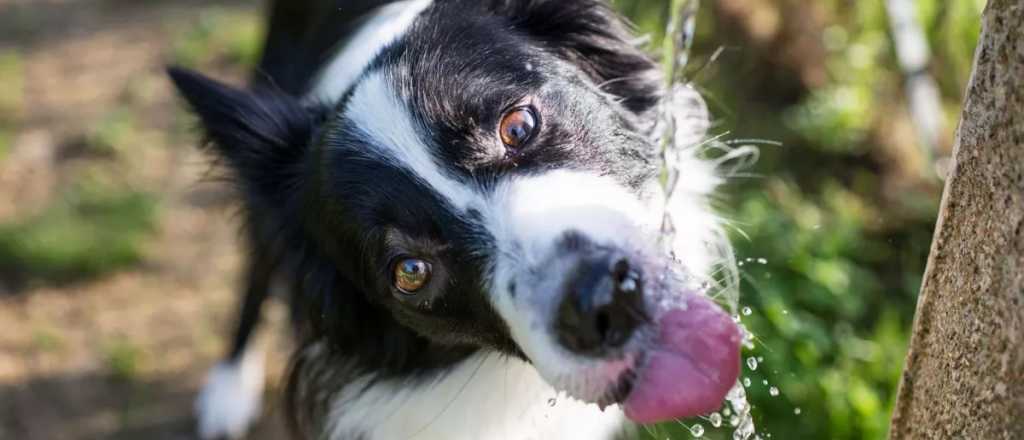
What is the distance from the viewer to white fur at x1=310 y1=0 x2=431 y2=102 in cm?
289

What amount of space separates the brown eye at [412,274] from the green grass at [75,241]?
9.22 ft

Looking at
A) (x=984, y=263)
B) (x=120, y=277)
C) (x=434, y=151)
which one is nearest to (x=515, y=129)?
(x=434, y=151)

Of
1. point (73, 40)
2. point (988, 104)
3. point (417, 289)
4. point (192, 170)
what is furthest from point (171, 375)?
point (988, 104)

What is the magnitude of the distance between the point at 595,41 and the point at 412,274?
86 cm

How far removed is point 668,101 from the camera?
272 centimetres

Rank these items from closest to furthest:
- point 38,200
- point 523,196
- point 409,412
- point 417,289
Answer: point 523,196, point 417,289, point 409,412, point 38,200

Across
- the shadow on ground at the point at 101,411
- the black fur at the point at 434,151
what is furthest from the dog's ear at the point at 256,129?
the shadow on ground at the point at 101,411

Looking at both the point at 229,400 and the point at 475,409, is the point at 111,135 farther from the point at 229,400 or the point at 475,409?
the point at 475,409

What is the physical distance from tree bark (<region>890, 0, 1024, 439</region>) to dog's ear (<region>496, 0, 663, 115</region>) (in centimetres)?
106

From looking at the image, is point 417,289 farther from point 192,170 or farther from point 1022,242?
point 192,170

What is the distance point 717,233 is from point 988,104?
1336 millimetres

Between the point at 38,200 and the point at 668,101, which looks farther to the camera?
the point at 38,200

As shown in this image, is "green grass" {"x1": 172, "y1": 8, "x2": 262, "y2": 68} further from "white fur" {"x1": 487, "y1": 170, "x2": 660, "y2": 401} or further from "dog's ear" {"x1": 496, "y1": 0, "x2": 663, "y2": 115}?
"white fur" {"x1": 487, "y1": 170, "x2": 660, "y2": 401}

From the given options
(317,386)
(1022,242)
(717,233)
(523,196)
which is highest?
(1022,242)
